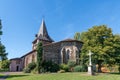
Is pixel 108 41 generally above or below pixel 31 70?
above

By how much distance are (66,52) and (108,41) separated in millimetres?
14993

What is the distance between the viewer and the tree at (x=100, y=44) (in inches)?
1430

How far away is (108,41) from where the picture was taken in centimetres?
3781

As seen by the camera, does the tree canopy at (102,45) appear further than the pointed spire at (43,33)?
No

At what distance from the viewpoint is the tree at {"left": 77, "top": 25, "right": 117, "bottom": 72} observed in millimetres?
36312

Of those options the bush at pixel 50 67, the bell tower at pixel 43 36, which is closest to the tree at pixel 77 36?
the bell tower at pixel 43 36

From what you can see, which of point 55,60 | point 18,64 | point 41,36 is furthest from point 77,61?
point 18,64

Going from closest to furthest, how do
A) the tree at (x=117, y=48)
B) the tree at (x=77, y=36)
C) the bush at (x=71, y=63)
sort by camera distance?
the tree at (x=117, y=48) → the bush at (x=71, y=63) → the tree at (x=77, y=36)

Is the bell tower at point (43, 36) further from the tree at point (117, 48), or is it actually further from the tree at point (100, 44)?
the tree at point (117, 48)

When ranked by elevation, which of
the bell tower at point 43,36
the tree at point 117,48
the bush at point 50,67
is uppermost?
the bell tower at point 43,36

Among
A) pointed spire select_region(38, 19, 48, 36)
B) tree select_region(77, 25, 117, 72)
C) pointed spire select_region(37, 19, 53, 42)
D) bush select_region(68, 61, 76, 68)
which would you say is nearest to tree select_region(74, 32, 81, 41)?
pointed spire select_region(37, 19, 53, 42)

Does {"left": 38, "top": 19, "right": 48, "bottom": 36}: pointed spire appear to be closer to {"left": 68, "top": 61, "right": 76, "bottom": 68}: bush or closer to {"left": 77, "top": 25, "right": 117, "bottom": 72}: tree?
{"left": 68, "top": 61, "right": 76, "bottom": 68}: bush

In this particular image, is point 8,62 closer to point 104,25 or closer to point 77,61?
point 77,61

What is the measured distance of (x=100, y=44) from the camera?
38438mm
